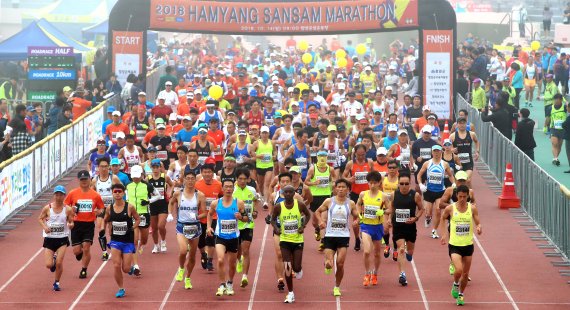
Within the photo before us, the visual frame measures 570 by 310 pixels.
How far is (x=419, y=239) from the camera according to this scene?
2162cm

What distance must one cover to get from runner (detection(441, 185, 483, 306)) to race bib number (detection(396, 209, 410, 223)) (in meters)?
1.06

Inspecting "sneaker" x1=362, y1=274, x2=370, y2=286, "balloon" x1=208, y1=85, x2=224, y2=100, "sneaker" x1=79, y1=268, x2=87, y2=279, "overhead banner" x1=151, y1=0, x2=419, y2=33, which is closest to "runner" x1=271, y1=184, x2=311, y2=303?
"sneaker" x1=362, y1=274, x2=370, y2=286

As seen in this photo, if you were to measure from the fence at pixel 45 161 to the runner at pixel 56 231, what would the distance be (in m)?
4.39

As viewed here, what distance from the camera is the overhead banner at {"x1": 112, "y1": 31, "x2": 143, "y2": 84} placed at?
34.8 meters

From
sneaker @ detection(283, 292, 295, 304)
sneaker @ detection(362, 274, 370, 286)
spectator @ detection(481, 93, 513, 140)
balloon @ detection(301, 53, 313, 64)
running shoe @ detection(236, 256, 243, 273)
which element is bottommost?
sneaker @ detection(283, 292, 295, 304)

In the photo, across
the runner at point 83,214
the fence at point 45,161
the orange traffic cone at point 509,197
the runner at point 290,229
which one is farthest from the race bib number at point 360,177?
the fence at point 45,161

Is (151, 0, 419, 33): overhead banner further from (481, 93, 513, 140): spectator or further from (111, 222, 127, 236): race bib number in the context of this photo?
(111, 222, 127, 236): race bib number

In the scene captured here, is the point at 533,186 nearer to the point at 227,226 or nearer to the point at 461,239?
the point at 461,239

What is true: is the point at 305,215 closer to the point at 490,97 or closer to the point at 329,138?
the point at 329,138

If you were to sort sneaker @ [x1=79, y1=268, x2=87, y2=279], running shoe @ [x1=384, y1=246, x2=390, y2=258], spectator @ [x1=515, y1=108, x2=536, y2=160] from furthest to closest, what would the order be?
spectator @ [x1=515, y1=108, x2=536, y2=160] < running shoe @ [x1=384, y1=246, x2=390, y2=258] < sneaker @ [x1=79, y1=268, x2=87, y2=279]

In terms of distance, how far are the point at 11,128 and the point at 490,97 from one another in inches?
531

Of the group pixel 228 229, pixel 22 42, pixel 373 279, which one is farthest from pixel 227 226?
pixel 22 42

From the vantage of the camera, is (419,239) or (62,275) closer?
(62,275)

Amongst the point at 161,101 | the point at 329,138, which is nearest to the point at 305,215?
the point at 329,138
